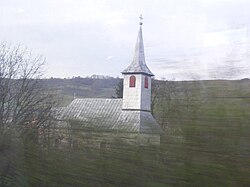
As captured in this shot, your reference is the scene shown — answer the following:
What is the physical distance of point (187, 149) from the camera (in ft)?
9.31

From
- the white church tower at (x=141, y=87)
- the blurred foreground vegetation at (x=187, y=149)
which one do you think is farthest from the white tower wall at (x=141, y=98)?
the blurred foreground vegetation at (x=187, y=149)

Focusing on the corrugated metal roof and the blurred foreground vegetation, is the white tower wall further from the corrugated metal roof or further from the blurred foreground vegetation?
the blurred foreground vegetation

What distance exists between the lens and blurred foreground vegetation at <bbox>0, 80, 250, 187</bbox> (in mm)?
2670

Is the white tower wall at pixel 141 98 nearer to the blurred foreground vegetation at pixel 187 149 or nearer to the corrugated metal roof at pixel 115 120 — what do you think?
the corrugated metal roof at pixel 115 120

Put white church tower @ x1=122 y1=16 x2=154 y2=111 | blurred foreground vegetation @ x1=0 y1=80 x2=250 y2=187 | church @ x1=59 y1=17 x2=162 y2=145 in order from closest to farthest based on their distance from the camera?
1. blurred foreground vegetation @ x1=0 y1=80 x2=250 y2=187
2. church @ x1=59 y1=17 x2=162 y2=145
3. white church tower @ x1=122 y1=16 x2=154 y2=111

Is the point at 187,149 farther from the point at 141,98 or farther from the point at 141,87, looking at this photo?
the point at 141,87

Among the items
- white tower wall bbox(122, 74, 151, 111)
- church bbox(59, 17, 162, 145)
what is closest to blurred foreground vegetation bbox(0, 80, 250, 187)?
church bbox(59, 17, 162, 145)

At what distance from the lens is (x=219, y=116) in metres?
2.80

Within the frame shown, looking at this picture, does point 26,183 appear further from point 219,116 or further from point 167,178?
point 219,116

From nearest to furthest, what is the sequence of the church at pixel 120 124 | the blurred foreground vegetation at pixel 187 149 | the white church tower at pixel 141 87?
the blurred foreground vegetation at pixel 187 149 < the church at pixel 120 124 < the white church tower at pixel 141 87

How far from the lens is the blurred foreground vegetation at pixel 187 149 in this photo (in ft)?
8.76

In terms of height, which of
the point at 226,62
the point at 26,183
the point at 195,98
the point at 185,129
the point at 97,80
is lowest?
the point at 26,183

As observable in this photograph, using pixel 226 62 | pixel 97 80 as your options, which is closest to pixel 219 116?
pixel 226 62

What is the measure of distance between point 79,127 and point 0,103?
261cm
